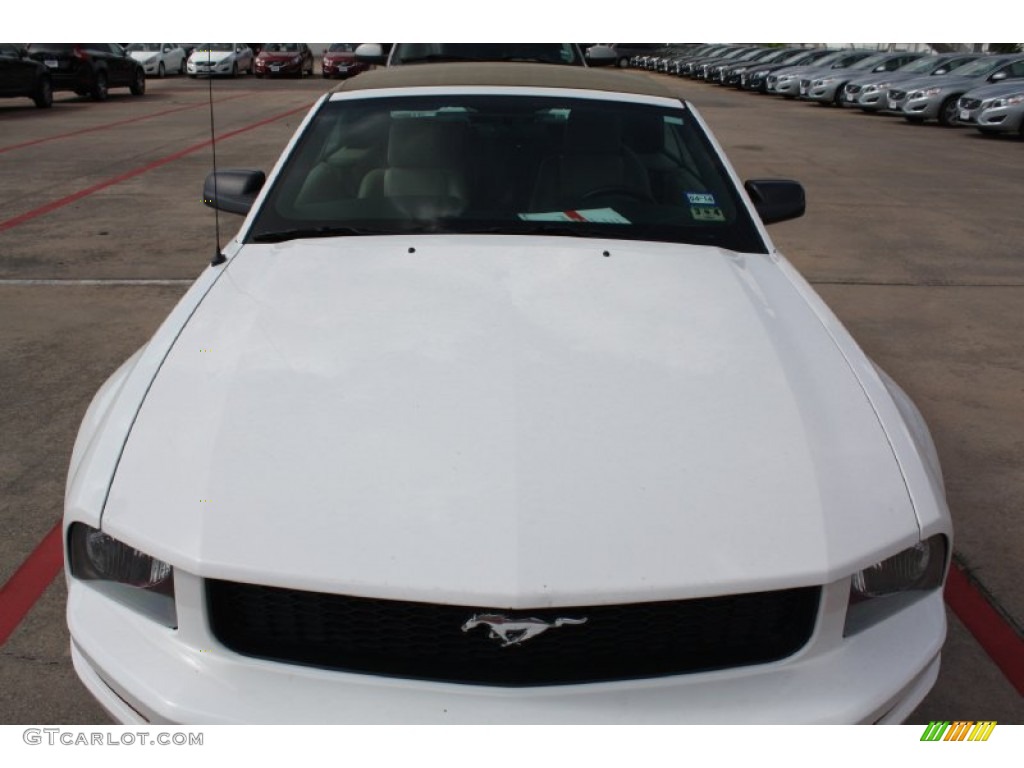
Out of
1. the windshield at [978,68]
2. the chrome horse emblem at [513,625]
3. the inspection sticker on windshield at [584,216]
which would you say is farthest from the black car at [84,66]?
the chrome horse emblem at [513,625]

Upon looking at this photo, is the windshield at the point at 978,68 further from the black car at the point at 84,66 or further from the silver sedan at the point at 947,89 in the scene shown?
the black car at the point at 84,66

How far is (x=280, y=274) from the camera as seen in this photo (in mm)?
2906

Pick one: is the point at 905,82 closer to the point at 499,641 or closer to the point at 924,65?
the point at 924,65

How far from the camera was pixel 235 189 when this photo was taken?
3.76 meters

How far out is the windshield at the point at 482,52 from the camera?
9055 millimetres

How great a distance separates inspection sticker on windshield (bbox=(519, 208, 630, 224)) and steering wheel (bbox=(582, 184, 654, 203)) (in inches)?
3.9

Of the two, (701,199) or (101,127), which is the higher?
(701,199)

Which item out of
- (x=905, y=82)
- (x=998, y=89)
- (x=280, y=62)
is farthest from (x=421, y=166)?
(x=280, y=62)

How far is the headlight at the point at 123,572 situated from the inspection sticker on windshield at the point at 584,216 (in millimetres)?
1680

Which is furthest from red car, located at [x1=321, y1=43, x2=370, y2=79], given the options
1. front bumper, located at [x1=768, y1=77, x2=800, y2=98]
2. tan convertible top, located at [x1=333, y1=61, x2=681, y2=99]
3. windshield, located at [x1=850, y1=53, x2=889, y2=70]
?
tan convertible top, located at [x1=333, y1=61, x2=681, y2=99]

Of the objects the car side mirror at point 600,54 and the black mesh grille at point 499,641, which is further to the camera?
the car side mirror at point 600,54
